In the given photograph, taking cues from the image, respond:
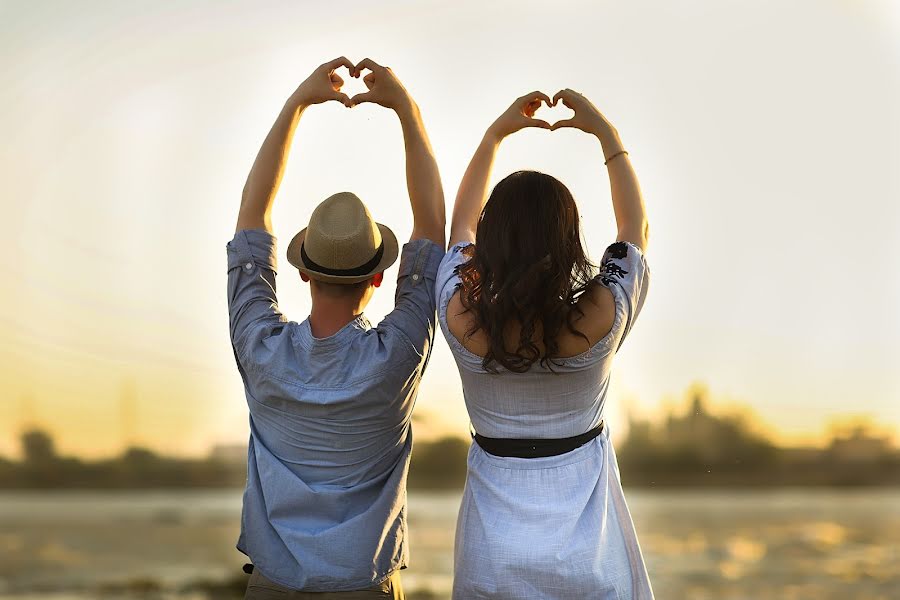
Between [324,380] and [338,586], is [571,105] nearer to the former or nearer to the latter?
[324,380]

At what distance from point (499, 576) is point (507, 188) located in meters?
0.78

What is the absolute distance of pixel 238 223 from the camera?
2320 millimetres

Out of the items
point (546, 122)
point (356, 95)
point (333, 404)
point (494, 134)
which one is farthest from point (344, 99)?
point (333, 404)

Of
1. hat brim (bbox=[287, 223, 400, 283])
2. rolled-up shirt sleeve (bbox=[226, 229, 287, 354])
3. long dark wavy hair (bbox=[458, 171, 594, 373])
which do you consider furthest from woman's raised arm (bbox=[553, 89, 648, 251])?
rolled-up shirt sleeve (bbox=[226, 229, 287, 354])

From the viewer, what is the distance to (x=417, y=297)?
216 cm

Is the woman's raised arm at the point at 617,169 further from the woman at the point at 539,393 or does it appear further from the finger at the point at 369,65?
the finger at the point at 369,65

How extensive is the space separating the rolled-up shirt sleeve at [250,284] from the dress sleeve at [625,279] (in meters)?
0.76

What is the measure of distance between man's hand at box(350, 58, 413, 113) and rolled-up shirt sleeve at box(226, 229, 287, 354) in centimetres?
42

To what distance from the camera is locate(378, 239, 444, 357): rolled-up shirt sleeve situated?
2127 millimetres

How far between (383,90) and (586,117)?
0.50 metres

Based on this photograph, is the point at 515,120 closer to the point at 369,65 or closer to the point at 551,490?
the point at 369,65

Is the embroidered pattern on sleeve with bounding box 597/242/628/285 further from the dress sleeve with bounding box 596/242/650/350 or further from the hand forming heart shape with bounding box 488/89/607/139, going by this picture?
the hand forming heart shape with bounding box 488/89/607/139

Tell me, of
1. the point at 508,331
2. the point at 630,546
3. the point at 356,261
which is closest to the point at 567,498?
the point at 630,546

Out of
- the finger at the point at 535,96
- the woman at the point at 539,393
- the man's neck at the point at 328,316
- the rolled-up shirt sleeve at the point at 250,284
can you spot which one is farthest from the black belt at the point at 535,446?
the finger at the point at 535,96
